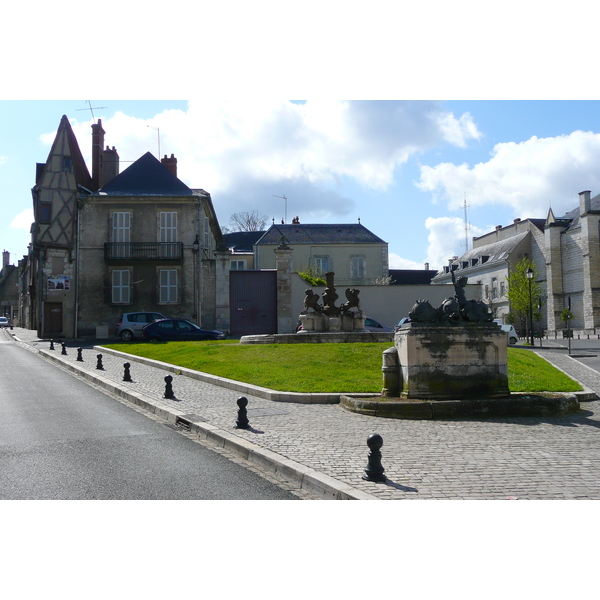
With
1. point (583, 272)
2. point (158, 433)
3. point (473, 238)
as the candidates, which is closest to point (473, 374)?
point (158, 433)

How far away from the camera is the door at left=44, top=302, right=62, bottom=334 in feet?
109

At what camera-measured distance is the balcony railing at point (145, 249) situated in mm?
32906

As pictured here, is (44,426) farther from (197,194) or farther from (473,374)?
(197,194)

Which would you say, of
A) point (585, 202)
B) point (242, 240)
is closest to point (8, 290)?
point (242, 240)

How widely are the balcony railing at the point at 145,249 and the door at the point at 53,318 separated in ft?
13.5

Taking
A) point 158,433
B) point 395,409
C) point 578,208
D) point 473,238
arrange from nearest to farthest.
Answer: point 158,433, point 395,409, point 578,208, point 473,238

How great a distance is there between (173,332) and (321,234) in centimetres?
3022

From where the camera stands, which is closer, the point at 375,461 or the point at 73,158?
the point at 375,461

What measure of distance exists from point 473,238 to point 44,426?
6801 cm

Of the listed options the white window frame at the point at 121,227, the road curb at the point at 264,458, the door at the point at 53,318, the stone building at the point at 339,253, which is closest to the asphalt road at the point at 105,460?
the road curb at the point at 264,458

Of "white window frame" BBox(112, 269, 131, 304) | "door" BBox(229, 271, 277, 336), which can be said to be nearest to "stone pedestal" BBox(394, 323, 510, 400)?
"door" BBox(229, 271, 277, 336)

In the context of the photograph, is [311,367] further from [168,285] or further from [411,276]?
[411,276]

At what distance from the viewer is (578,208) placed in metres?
52.2

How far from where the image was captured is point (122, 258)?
3272 cm
